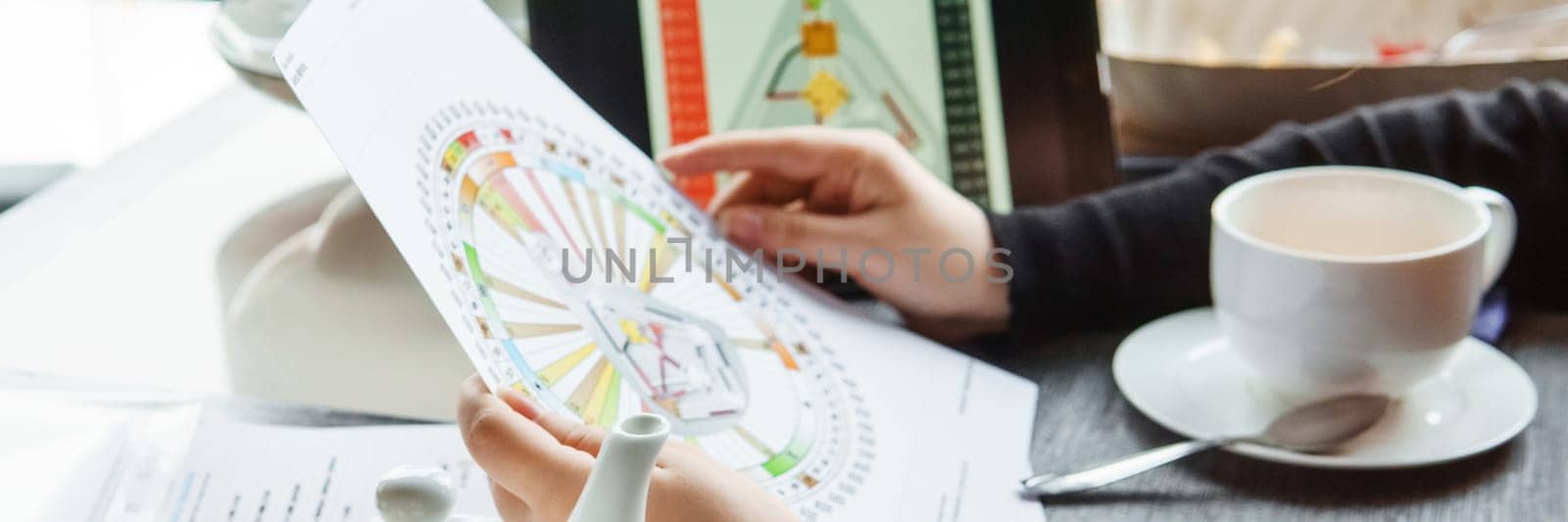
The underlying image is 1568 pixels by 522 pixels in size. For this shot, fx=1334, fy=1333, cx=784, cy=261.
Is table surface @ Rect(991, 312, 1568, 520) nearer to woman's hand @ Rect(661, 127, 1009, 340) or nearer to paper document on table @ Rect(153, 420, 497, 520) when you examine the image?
woman's hand @ Rect(661, 127, 1009, 340)

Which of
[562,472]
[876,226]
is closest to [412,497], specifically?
[562,472]

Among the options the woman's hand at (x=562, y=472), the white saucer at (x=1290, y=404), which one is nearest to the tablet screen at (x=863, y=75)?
the white saucer at (x=1290, y=404)

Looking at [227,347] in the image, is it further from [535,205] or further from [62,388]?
[535,205]

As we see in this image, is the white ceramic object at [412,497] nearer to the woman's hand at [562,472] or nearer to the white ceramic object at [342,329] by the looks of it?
the woman's hand at [562,472]

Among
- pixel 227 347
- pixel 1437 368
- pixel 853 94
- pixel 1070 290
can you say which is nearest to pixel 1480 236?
pixel 1437 368

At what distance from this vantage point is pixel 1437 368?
48cm

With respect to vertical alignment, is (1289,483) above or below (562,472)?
below

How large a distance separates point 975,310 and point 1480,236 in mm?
195

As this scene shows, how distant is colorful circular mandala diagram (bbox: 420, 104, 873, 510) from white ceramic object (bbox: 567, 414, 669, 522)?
95mm

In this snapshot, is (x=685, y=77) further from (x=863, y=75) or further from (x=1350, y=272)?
(x=1350, y=272)

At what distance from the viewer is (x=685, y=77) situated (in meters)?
0.62

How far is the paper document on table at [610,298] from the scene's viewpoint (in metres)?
0.40

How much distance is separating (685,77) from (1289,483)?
32 centimetres

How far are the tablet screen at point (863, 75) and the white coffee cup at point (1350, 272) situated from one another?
0.14 metres
